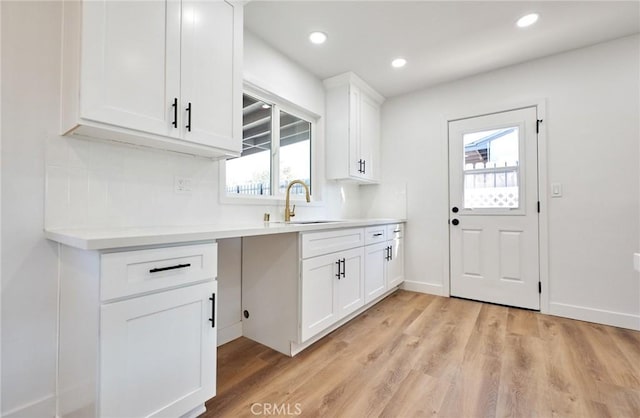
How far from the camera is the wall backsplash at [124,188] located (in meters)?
1.40

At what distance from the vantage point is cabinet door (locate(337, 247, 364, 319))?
227 centimetres

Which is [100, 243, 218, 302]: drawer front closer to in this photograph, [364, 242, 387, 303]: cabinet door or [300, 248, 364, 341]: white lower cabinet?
[300, 248, 364, 341]: white lower cabinet

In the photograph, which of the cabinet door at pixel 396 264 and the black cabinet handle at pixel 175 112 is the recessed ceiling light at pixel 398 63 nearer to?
the cabinet door at pixel 396 264

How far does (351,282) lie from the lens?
2395mm

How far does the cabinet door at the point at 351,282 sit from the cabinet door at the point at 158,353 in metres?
1.13

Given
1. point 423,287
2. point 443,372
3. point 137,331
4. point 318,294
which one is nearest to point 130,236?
point 137,331

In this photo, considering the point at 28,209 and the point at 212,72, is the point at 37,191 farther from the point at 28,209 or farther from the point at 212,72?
the point at 212,72

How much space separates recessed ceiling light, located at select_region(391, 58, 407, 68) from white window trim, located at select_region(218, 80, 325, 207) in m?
0.89

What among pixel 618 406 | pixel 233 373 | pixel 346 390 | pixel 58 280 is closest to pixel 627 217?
pixel 618 406

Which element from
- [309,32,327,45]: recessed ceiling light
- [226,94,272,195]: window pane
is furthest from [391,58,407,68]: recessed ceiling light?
[226,94,272,195]: window pane

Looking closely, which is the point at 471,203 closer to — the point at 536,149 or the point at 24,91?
the point at 536,149

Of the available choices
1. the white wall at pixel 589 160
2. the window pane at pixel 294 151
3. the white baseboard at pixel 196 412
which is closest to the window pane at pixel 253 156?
the window pane at pixel 294 151

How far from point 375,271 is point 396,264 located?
58 centimetres

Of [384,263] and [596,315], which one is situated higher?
[384,263]
